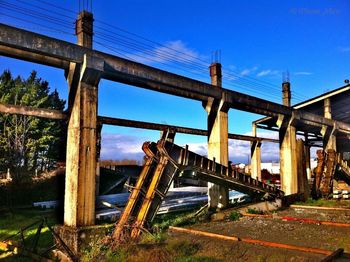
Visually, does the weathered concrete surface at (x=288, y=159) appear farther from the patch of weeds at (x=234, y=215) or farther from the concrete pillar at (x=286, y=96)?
the patch of weeds at (x=234, y=215)

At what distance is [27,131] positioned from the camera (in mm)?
32125

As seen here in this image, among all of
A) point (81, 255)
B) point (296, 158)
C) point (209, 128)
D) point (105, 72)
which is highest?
point (105, 72)

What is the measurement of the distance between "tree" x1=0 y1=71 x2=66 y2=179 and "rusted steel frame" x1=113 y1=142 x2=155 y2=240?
71.6ft

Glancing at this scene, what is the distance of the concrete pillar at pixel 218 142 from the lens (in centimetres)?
1309

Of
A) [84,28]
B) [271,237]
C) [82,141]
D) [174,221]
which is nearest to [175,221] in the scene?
[174,221]

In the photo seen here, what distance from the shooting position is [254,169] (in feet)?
70.3

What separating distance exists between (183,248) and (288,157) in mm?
11358

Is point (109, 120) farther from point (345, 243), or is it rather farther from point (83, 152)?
point (345, 243)

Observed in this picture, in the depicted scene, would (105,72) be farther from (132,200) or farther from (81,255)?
(81,255)

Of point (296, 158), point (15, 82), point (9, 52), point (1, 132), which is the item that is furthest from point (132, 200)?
point (15, 82)

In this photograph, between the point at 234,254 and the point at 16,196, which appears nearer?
the point at 234,254

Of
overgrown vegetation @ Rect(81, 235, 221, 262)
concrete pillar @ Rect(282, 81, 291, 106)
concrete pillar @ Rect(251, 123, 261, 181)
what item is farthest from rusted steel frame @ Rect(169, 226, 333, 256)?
concrete pillar @ Rect(251, 123, 261, 181)

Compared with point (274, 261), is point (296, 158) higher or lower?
higher

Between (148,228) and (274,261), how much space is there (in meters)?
3.66
